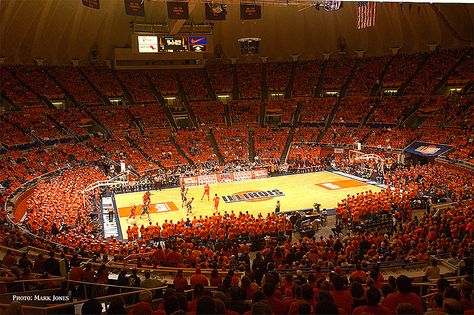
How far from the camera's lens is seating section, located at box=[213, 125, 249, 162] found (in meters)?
42.9

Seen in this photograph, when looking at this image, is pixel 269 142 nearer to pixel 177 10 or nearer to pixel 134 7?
pixel 177 10

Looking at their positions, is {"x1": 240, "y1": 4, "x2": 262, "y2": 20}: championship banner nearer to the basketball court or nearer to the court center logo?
the basketball court

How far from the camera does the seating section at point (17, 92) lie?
43.1m

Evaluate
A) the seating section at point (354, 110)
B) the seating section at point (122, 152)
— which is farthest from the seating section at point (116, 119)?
the seating section at point (354, 110)

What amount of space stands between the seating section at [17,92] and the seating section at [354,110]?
33.4 meters

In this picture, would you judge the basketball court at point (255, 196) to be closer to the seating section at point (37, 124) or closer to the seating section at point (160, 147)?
the seating section at point (160, 147)

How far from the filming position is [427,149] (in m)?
36.4

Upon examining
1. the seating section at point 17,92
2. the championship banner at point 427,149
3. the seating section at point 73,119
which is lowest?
the championship banner at point 427,149

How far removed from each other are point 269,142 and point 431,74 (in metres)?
21.1

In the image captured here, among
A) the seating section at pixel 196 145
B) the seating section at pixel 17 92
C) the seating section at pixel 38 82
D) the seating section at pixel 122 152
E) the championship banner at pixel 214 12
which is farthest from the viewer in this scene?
the seating section at pixel 38 82

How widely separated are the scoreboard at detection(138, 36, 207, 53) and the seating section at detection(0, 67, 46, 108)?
585 inches

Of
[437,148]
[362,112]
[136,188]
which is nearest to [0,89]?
[136,188]

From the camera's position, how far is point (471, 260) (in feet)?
31.3

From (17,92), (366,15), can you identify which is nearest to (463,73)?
(366,15)
